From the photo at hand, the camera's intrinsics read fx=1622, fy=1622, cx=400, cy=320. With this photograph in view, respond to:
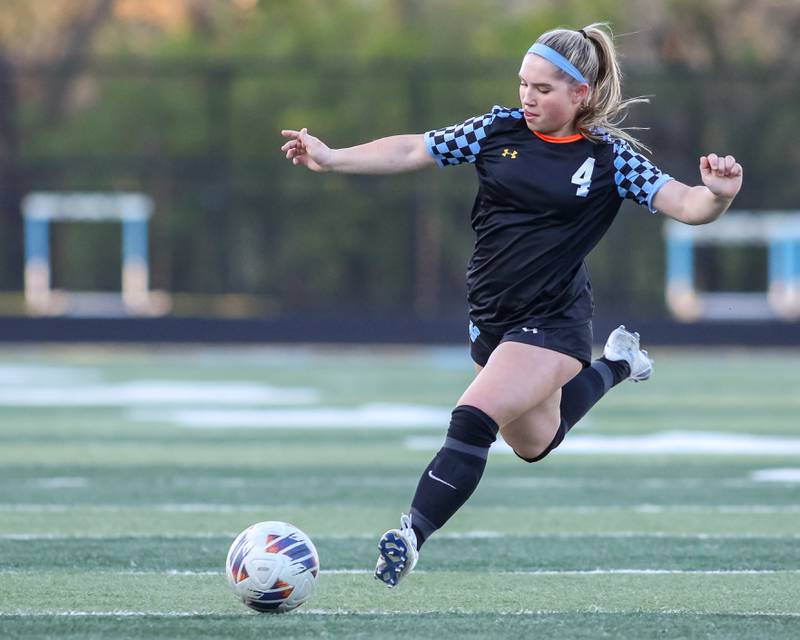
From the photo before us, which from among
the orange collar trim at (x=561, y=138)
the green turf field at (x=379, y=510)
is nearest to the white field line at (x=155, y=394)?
→ the green turf field at (x=379, y=510)

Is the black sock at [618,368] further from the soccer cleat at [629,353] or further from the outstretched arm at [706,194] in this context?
the outstretched arm at [706,194]

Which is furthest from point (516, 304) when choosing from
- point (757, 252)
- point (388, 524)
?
point (757, 252)

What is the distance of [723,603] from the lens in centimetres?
519

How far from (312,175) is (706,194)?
49.8 ft

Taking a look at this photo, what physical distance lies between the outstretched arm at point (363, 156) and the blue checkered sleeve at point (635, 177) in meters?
0.64

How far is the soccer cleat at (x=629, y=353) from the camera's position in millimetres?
6500

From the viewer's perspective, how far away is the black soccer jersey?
5.44 m

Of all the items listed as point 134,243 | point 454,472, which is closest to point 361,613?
point 454,472

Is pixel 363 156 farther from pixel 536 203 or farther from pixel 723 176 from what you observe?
pixel 723 176

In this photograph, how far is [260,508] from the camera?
7.61m

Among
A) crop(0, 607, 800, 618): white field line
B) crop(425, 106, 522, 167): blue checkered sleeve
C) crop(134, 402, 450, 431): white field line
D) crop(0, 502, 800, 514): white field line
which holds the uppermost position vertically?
crop(425, 106, 522, 167): blue checkered sleeve

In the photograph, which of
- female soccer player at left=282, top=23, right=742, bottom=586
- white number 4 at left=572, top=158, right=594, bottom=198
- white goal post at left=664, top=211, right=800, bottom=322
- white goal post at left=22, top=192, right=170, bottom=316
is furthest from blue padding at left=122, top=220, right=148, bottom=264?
white number 4 at left=572, top=158, right=594, bottom=198

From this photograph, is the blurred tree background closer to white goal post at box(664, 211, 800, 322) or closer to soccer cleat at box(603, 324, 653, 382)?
white goal post at box(664, 211, 800, 322)

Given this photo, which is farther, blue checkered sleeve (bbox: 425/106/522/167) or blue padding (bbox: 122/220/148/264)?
blue padding (bbox: 122/220/148/264)
